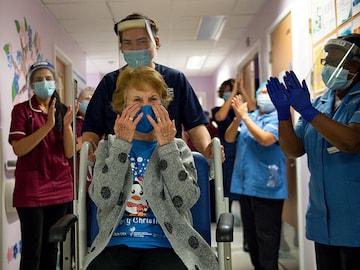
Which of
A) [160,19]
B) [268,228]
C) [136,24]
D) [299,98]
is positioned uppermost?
[160,19]

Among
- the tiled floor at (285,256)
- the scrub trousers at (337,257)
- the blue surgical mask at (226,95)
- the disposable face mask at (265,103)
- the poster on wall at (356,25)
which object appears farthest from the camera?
the blue surgical mask at (226,95)

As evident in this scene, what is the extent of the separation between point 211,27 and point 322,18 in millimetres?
2626

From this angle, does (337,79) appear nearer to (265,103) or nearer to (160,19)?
(265,103)

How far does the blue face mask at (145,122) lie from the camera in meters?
1.41

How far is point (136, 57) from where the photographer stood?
5.61 ft

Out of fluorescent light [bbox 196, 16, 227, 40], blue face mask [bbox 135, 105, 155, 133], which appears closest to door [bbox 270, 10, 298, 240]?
fluorescent light [bbox 196, 16, 227, 40]

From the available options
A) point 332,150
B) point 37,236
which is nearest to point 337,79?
point 332,150

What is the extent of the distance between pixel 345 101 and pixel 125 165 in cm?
95

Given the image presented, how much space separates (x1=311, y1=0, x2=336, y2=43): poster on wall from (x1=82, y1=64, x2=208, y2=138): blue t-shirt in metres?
1.13

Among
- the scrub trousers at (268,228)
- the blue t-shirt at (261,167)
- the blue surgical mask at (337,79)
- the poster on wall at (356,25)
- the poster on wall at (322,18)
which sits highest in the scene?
the poster on wall at (322,18)

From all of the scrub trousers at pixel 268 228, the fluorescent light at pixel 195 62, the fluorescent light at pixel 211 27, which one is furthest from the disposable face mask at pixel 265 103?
the fluorescent light at pixel 195 62

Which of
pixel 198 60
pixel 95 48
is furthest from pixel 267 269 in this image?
pixel 198 60

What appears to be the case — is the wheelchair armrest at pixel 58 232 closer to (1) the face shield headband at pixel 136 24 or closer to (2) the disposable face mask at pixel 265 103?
(1) the face shield headband at pixel 136 24

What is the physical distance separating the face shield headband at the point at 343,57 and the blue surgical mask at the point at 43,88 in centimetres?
161
